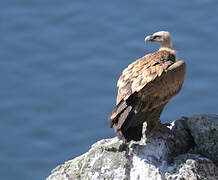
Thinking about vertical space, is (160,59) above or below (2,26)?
below

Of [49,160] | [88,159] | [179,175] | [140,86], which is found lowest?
[179,175]

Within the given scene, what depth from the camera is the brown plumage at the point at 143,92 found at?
7914 millimetres

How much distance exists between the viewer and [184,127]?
8453mm

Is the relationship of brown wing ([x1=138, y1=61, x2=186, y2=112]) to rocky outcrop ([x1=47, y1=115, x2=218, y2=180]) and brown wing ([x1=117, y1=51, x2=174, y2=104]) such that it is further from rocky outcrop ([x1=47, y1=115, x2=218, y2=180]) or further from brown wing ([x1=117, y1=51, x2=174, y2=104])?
rocky outcrop ([x1=47, y1=115, x2=218, y2=180])

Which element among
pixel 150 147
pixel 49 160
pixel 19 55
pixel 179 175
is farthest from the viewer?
pixel 19 55

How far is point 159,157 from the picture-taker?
7.84 m

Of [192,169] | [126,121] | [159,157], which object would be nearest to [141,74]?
[126,121]

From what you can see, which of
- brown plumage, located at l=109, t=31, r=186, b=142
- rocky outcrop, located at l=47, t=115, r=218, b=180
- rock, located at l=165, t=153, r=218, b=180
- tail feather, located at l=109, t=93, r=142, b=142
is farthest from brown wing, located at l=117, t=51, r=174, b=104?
rock, located at l=165, t=153, r=218, b=180

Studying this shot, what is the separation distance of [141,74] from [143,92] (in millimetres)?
245

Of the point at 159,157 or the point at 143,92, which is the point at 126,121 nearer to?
the point at 143,92

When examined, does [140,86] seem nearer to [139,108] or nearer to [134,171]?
[139,108]

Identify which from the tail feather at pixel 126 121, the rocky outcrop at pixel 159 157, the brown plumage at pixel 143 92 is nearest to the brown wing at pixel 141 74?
the brown plumage at pixel 143 92

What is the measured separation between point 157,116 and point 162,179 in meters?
1.14

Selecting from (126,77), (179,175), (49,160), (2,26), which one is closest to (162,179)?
(179,175)
